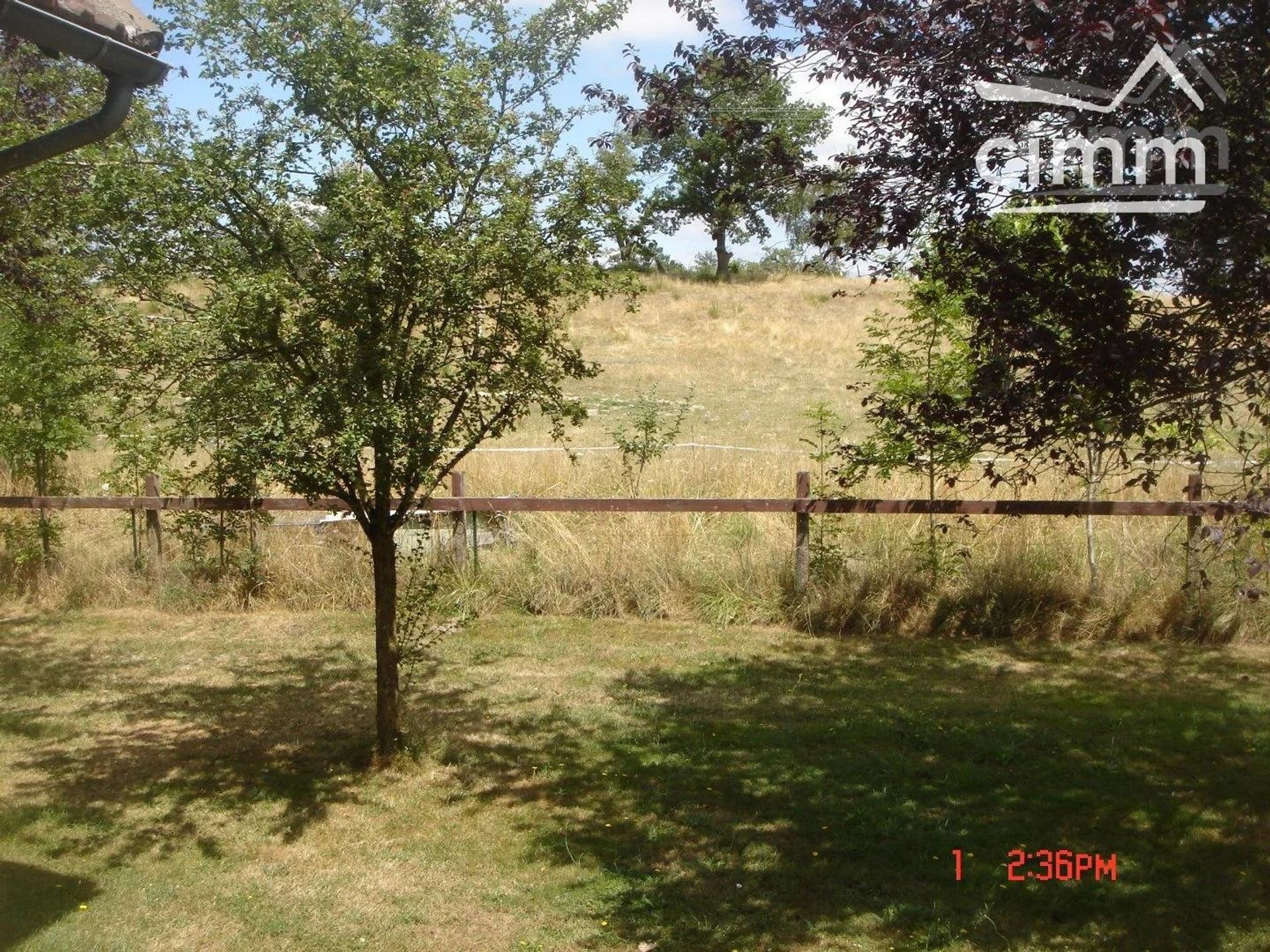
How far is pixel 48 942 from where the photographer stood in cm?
485

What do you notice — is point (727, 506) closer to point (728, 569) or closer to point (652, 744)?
point (728, 569)

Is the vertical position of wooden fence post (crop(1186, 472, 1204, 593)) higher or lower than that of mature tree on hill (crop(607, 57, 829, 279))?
lower

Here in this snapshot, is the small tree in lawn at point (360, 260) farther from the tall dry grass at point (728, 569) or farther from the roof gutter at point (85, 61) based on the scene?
the tall dry grass at point (728, 569)

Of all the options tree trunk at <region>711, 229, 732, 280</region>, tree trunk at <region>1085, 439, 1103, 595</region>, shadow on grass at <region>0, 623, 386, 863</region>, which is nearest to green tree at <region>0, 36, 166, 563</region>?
shadow on grass at <region>0, 623, 386, 863</region>

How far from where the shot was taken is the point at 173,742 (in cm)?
759

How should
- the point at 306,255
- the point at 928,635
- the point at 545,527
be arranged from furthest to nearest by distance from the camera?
the point at 545,527, the point at 928,635, the point at 306,255

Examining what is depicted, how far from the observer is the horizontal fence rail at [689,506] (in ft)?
31.4

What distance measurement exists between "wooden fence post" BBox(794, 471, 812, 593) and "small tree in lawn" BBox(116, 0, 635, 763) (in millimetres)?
4223

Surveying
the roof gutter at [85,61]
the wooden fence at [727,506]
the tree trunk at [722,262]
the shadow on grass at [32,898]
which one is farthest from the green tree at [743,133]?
the tree trunk at [722,262]

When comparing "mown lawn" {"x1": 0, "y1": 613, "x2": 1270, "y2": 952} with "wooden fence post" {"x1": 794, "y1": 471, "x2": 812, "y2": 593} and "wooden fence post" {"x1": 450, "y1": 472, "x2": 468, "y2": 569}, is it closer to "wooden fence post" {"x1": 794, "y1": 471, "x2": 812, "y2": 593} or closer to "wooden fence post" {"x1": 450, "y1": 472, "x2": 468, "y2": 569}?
"wooden fence post" {"x1": 794, "y1": 471, "x2": 812, "y2": 593}

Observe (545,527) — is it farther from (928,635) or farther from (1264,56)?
(1264,56)

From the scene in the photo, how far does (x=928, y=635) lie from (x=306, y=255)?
6239 millimetres

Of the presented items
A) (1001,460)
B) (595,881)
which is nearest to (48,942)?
(595,881)

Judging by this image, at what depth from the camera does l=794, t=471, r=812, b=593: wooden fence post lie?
33.8 feet
